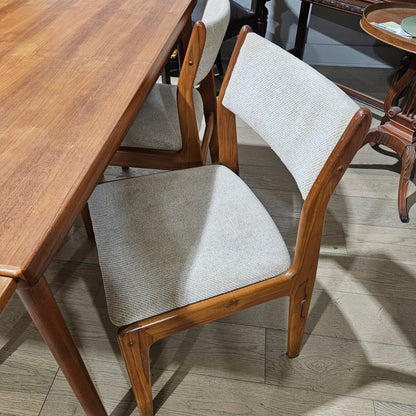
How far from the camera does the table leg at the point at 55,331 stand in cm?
53

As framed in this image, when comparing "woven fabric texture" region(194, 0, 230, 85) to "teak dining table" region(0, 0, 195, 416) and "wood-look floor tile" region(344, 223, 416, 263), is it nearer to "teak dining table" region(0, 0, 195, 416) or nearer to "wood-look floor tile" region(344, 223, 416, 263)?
"teak dining table" region(0, 0, 195, 416)

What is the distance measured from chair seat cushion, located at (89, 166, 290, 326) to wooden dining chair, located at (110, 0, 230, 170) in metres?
0.16

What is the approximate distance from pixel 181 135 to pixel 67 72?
0.37 metres

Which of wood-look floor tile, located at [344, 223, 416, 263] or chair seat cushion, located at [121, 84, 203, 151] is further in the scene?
wood-look floor tile, located at [344, 223, 416, 263]

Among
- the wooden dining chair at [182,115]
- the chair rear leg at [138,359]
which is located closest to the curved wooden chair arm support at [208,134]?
the wooden dining chair at [182,115]

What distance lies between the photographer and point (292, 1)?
237 cm

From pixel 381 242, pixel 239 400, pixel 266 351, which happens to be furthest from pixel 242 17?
pixel 239 400

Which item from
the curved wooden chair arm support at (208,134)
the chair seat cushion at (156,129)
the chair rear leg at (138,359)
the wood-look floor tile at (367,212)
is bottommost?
the wood-look floor tile at (367,212)

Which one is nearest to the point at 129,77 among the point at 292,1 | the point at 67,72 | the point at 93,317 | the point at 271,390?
the point at 67,72

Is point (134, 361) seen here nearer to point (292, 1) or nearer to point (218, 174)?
point (218, 174)

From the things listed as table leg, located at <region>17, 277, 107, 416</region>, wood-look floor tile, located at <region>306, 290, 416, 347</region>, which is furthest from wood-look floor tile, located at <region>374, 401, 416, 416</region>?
table leg, located at <region>17, 277, 107, 416</region>

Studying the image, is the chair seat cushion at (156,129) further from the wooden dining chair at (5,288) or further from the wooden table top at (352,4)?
the wooden table top at (352,4)

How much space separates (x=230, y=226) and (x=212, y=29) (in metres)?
0.48

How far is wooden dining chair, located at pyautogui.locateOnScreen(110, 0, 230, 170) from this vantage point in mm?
922
